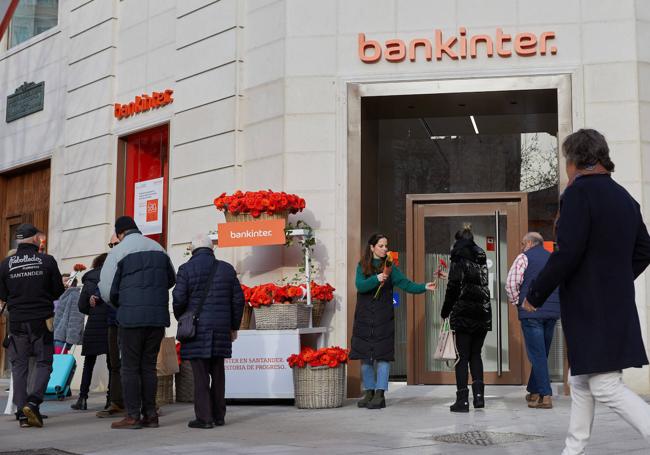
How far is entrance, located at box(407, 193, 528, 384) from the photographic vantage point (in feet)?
38.6

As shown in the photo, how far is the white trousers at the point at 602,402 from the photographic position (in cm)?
448

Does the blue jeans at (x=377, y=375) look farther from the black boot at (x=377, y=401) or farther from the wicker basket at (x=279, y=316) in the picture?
the wicker basket at (x=279, y=316)

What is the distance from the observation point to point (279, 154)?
11461 millimetres

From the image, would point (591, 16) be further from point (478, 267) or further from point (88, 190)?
point (88, 190)

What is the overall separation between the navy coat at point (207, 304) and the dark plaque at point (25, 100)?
8999 mm

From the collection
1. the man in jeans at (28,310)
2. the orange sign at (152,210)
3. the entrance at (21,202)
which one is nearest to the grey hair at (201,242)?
the man in jeans at (28,310)

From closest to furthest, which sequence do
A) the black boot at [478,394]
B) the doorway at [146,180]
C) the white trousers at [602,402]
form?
the white trousers at [602,402]
the black boot at [478,394]
the doorway at [146,180]

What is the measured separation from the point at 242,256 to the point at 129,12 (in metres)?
4.98

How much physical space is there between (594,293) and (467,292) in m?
4.61

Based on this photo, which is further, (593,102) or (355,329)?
(593,102)

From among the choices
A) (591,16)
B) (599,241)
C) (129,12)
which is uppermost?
(129,12)

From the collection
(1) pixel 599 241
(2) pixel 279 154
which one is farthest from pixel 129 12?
(1) pixel 599 241

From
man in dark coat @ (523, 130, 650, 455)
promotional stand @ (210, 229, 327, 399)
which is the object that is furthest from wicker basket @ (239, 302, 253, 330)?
man in dark coat @ (523, 130, 650, 455)

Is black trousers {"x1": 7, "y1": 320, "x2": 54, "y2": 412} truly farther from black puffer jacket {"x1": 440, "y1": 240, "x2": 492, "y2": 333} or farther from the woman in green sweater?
black puffer jacket {"x1": 440, "y1": 240, "x2": 492, "y2": 333}
